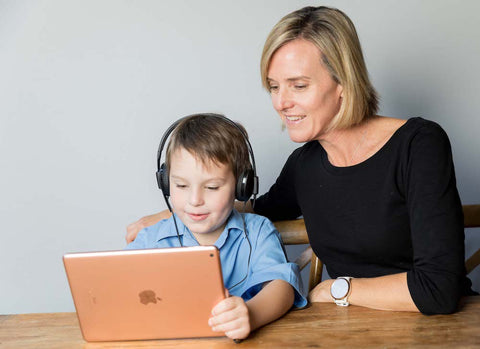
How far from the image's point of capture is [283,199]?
6.12 ft

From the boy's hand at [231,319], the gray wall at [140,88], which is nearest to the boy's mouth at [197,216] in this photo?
the boy's hand at [231,319]

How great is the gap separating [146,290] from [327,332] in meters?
0.38

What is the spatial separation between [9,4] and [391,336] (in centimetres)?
201

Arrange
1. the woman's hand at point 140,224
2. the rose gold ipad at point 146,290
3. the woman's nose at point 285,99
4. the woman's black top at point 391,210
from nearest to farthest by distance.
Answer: the rose gold ipad at point 146,290 → the woman's black top at point 391,210 → the woman's nose at point 285,99 → the woman's hand at point 140,224

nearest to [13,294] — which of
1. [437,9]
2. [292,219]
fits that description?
[292,219]

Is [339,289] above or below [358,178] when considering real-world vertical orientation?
below

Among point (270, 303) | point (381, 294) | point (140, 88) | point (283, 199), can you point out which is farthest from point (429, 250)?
point (140, 88)

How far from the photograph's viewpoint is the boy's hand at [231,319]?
115 centimetres

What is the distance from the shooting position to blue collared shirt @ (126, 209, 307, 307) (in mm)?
1430

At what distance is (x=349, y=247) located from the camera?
162cm

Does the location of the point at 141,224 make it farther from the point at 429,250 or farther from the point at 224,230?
the point at 429,250

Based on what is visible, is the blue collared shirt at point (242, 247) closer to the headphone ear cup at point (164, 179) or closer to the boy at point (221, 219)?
the boy at point (221, 219)

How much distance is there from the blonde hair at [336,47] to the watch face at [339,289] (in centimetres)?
44

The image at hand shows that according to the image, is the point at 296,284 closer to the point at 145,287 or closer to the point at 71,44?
the point at 145,287
